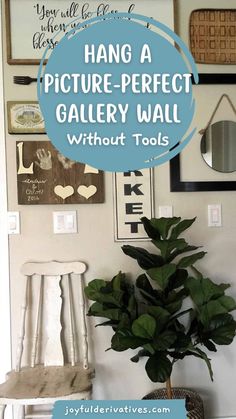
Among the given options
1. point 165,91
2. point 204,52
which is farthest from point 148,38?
point 204,52

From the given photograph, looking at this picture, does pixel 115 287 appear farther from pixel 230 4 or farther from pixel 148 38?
pixel 230 4

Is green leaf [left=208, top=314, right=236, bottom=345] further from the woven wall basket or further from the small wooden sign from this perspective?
the woven wall basket

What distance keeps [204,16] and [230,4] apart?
0.14 m

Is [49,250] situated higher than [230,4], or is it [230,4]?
[230,4]

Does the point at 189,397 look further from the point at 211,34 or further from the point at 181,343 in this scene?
the point at 211,34

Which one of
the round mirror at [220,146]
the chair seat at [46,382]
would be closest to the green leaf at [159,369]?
the chair seat at [46,382]

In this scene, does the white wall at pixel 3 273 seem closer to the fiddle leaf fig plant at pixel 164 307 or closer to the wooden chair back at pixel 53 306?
the wooden chair back at pixel 53 306

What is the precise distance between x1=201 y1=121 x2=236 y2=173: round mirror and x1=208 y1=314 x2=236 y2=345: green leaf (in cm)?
67

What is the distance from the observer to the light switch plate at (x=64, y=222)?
1.71 m

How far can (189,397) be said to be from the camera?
1.63 meters

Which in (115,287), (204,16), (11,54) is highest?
(204,16)

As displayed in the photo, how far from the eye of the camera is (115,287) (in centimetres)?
151

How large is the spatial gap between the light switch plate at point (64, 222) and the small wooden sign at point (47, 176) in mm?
56
